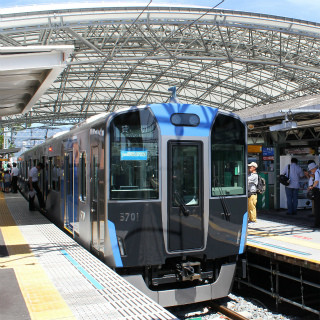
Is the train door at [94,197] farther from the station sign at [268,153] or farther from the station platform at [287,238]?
the station sign at [268,153]

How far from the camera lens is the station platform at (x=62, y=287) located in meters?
4.04

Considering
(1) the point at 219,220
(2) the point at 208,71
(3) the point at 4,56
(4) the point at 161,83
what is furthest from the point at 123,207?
(4) the point at 161,83

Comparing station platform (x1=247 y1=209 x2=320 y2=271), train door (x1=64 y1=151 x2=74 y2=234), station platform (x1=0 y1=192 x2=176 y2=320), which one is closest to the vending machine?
station platform (x1=247 y1=209 x2=320 y2=271)

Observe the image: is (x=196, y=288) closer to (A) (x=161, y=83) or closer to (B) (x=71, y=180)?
(B) (x=71, y=180)

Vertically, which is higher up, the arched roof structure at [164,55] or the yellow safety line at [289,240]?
the arched roof structure at [164,55]

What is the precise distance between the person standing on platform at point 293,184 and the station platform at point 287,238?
0.84 ft

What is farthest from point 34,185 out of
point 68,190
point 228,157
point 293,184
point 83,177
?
point 228,157

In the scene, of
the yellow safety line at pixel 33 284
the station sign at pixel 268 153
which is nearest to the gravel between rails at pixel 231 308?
the yellow safety line at pixel 33 284

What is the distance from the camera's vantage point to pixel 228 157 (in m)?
6.18

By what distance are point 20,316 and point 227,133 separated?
3775 mm

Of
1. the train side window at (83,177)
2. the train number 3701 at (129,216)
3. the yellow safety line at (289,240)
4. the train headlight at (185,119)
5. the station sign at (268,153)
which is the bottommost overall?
the yellow safety line at (289,240)

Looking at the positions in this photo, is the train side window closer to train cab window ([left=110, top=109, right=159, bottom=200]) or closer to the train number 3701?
train cab window ([left=110, top=109, right=159, bottom=200])

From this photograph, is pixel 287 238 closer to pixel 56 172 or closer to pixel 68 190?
pixel 68 190

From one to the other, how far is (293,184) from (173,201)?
6044 millimetres
